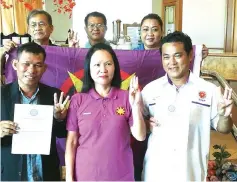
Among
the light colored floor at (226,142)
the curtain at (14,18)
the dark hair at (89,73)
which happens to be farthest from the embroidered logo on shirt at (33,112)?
the curtain at (14,18)

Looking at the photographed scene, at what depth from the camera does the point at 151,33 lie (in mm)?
2420

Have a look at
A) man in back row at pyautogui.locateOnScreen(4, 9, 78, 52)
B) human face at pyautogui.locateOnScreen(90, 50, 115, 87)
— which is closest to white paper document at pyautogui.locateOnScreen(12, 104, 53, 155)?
human face at pyautogui.locateOnScreen(90, 50, 115, 87)

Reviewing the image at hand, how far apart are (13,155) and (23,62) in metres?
0.45

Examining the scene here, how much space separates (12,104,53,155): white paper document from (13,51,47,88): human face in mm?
119

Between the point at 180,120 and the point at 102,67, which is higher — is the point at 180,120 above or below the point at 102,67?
below

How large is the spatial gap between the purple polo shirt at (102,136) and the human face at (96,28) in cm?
Result: 107

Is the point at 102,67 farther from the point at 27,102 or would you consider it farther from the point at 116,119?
the point at 27,102

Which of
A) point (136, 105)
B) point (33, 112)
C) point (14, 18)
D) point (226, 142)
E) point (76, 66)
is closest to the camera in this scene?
point (136, 105)

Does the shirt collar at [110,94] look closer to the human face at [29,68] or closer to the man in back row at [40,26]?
the human face at [29,68]

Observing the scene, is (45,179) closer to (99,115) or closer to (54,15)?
(99,115)

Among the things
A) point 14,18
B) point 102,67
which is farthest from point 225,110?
point 14,18

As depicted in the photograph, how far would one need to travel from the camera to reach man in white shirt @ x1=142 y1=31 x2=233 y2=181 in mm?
1672

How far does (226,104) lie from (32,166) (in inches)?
37.7

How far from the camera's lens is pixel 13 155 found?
1633 millimetres
